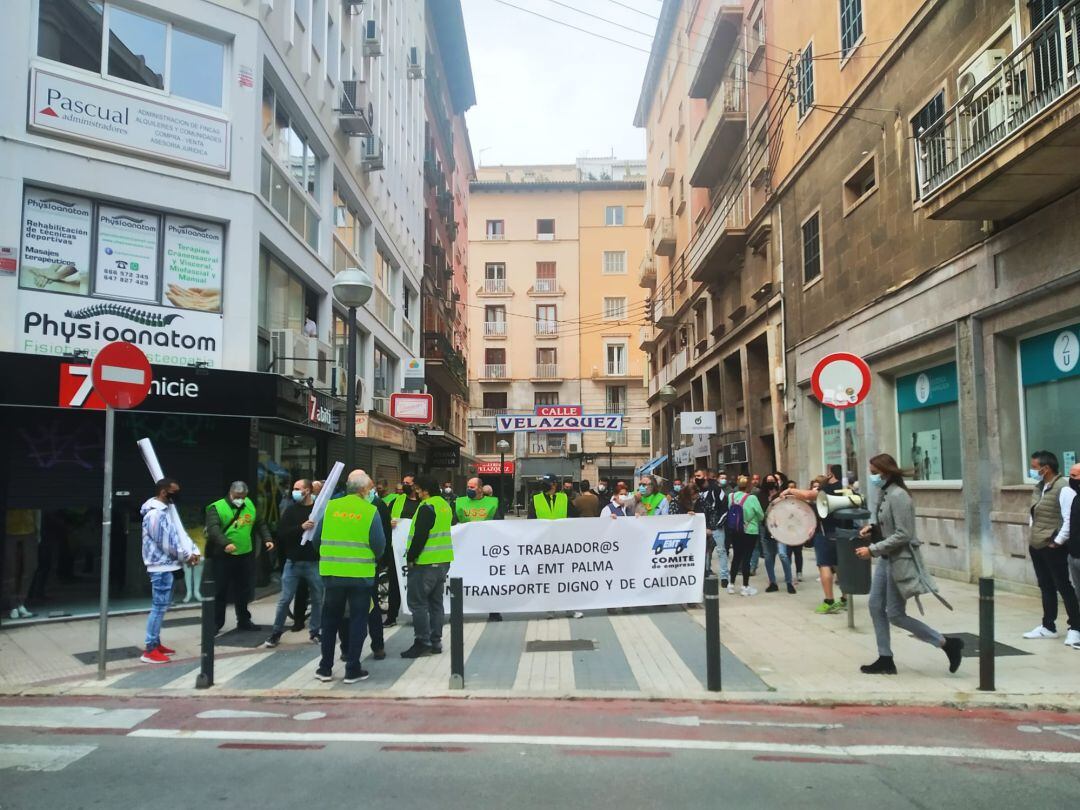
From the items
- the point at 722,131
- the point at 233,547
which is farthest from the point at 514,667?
the point at 722,131

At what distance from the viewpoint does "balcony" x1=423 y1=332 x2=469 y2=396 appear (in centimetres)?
3459

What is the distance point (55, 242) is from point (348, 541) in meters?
7.59

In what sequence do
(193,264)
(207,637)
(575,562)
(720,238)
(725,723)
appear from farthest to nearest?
(720,238), (193,264), (575,562), (207,637), (725,723)

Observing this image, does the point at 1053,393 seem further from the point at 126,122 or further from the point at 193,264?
the point at 126,122

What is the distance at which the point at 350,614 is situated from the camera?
7898 mm

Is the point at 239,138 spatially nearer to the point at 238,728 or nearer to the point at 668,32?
the point at 238,728

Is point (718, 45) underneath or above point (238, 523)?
above

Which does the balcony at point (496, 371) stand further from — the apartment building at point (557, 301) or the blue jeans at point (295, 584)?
the blue jeans at point (295, 584)

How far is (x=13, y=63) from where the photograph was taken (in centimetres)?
1169

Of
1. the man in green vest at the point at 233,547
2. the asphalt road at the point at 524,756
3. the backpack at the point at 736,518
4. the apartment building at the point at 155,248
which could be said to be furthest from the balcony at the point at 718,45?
the asphalt road at the point at 524,756

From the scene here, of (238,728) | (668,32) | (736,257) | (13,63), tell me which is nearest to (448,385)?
(736,257)

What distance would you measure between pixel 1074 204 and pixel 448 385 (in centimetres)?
3089

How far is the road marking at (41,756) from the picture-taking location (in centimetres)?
555

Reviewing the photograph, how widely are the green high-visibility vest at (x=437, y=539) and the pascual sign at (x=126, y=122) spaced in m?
7.62
